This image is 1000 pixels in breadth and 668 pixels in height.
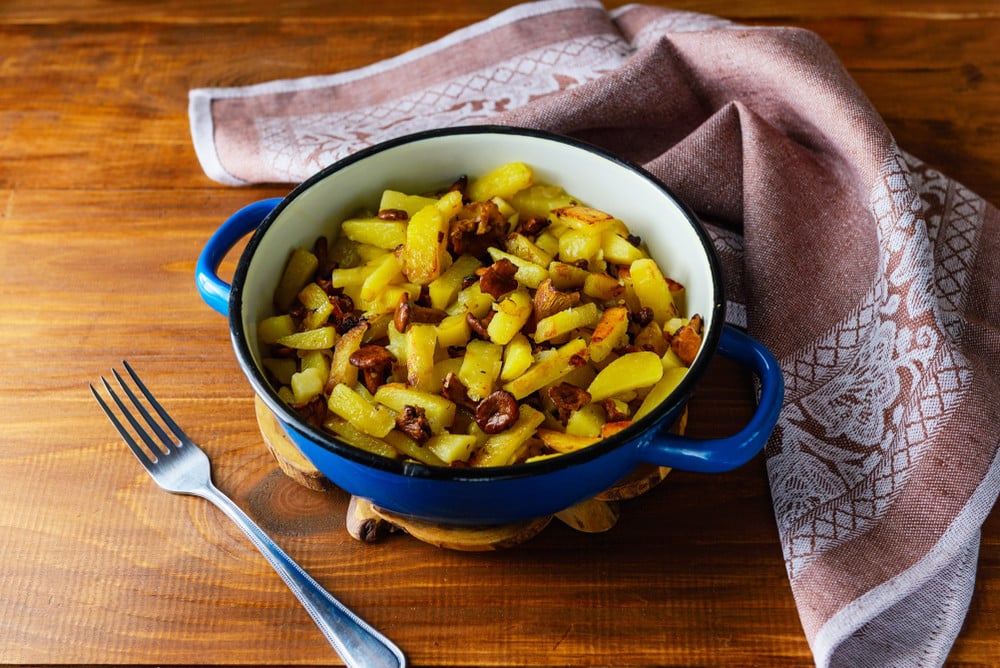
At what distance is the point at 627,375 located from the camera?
4.44 ft

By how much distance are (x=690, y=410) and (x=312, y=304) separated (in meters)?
0.62

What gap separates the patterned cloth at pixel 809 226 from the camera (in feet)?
4.67

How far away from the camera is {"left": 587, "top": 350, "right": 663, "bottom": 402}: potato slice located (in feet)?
4.43

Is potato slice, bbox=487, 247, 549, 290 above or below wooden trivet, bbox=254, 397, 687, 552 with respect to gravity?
above

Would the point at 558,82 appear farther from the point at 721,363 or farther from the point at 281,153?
the point at 721,363

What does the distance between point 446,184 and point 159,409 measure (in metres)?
0.58

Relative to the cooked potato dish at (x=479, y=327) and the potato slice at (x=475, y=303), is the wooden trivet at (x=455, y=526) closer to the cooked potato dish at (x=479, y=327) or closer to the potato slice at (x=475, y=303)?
the cooked potato dish at (x=479, y=327)

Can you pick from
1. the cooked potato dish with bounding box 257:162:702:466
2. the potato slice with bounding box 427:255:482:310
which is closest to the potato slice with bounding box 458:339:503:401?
the cooked potato dish with bounding box 257:162:702:466

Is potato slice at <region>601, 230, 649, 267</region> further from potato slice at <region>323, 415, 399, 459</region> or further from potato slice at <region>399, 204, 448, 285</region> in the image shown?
potato slice at <region>323, 415, 399, 459</region>

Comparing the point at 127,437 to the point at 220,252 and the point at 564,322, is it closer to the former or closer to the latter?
the point at 220,252

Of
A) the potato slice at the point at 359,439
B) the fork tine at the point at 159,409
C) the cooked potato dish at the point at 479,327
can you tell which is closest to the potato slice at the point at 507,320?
the cooked potato dish at the point at 479,327

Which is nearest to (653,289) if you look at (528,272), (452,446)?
(528,272)

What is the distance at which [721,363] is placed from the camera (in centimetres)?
171

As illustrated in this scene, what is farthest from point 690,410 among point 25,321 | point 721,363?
point 25,321
